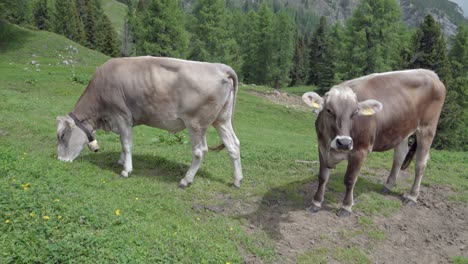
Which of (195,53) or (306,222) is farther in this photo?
(195,53)

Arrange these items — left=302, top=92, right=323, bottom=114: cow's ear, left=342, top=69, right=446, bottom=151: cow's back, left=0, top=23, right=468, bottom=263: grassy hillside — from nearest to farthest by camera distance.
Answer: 1. left=0, top=23, right=468, bottom=263: grassy hillside
2. left=302, top=92, right=323, bottom=114: cow's ear
3. left=342, top=69, right=446, bottom=151: cow's back

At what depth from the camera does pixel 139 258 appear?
5.48m

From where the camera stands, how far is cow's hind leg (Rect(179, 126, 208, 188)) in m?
8.83

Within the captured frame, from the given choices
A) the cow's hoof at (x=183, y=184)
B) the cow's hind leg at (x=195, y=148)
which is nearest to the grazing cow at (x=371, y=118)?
the cow's hind leg at (x=195, y=148)

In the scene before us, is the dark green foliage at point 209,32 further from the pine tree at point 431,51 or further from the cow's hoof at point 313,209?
the cow's hoof at point 313,209

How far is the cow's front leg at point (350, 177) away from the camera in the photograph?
794 centimetres

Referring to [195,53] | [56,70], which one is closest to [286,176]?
[56,70]

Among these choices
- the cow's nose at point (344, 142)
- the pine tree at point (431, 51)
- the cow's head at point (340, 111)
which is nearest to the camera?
the cow's nose at point (344, 142)

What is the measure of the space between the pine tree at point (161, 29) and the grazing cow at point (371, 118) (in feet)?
117

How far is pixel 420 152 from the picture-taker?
9.50 m

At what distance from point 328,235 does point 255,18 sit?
184 ft

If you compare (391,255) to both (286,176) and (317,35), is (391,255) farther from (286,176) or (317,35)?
(317,35)

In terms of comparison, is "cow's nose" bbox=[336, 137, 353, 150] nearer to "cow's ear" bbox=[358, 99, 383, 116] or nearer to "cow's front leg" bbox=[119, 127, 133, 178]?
"cow's ear" bbox=[358, 99, 383, 116]

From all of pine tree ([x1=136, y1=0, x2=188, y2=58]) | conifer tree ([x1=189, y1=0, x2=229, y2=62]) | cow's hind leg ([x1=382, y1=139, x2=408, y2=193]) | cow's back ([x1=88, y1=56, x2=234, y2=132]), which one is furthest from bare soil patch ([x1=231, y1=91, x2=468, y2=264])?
conifer tree ([x1=189, y1=0, x2=229, y2=62])
